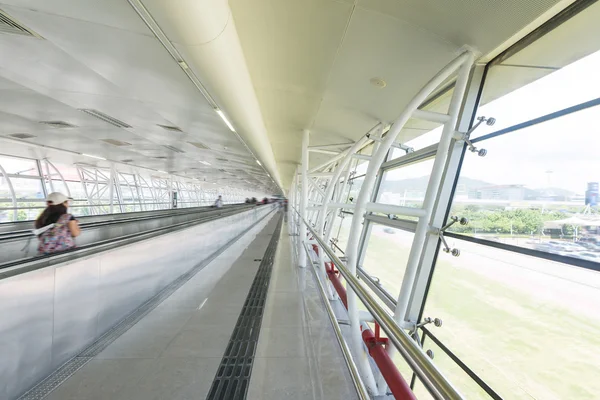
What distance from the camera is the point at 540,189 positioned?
2.08 meters

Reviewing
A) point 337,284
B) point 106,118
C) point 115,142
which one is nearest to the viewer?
point 337,284

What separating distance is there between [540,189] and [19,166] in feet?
56.1

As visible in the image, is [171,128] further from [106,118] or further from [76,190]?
[76,190]

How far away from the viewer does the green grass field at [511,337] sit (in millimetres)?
1848

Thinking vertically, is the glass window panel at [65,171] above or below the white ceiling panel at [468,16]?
below

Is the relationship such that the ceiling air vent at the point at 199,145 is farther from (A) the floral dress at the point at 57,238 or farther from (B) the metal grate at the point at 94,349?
(A) the floral dress at the point at 57,238

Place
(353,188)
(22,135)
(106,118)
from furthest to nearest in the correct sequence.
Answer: (353,188) < (22,135) < (106,118)

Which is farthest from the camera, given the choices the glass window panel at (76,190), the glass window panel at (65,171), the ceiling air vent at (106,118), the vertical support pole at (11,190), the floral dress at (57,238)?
the glass window panel at (76,190)

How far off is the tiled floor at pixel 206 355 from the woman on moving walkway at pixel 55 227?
3.82 ft

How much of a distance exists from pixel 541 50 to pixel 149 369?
161 inches

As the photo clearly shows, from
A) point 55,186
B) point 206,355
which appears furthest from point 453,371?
point 55,186

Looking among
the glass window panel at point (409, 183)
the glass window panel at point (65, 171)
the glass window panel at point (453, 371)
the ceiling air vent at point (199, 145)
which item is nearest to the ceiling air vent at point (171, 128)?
the ceiling air vent at point (199, 145)

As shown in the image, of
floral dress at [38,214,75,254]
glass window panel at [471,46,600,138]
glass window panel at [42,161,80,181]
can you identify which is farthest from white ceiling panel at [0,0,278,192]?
glass window panel at [42,161,80,181]

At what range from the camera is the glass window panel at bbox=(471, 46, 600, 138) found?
1797 millimetres
